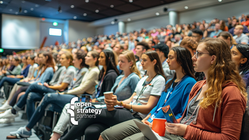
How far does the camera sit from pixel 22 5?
12.7 metres

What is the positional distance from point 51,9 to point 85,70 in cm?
1167

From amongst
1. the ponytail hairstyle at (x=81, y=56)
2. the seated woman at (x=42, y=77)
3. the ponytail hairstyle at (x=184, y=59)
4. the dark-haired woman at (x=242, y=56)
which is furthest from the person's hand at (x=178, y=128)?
the seated woman at (x=42, y=77)

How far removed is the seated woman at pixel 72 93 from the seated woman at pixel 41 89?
7.7 inches

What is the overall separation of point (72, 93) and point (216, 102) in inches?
88.4

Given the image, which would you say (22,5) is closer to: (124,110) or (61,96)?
(61,96)

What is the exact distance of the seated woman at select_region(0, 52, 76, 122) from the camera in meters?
3.28

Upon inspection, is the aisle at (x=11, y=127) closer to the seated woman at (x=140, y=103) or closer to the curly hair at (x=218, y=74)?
the seated woman at (x=140, y=103)

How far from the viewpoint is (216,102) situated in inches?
43.6

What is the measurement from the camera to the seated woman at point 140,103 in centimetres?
187

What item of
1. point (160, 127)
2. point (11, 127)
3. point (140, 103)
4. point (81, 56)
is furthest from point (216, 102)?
point (11, 127)

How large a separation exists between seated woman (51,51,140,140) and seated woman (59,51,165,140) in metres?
0.21

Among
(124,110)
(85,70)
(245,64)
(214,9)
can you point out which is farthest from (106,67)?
(214,9)

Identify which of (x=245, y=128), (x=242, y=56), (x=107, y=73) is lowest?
(x=245, y=128)

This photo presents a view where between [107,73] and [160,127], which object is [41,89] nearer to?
[107,73]
